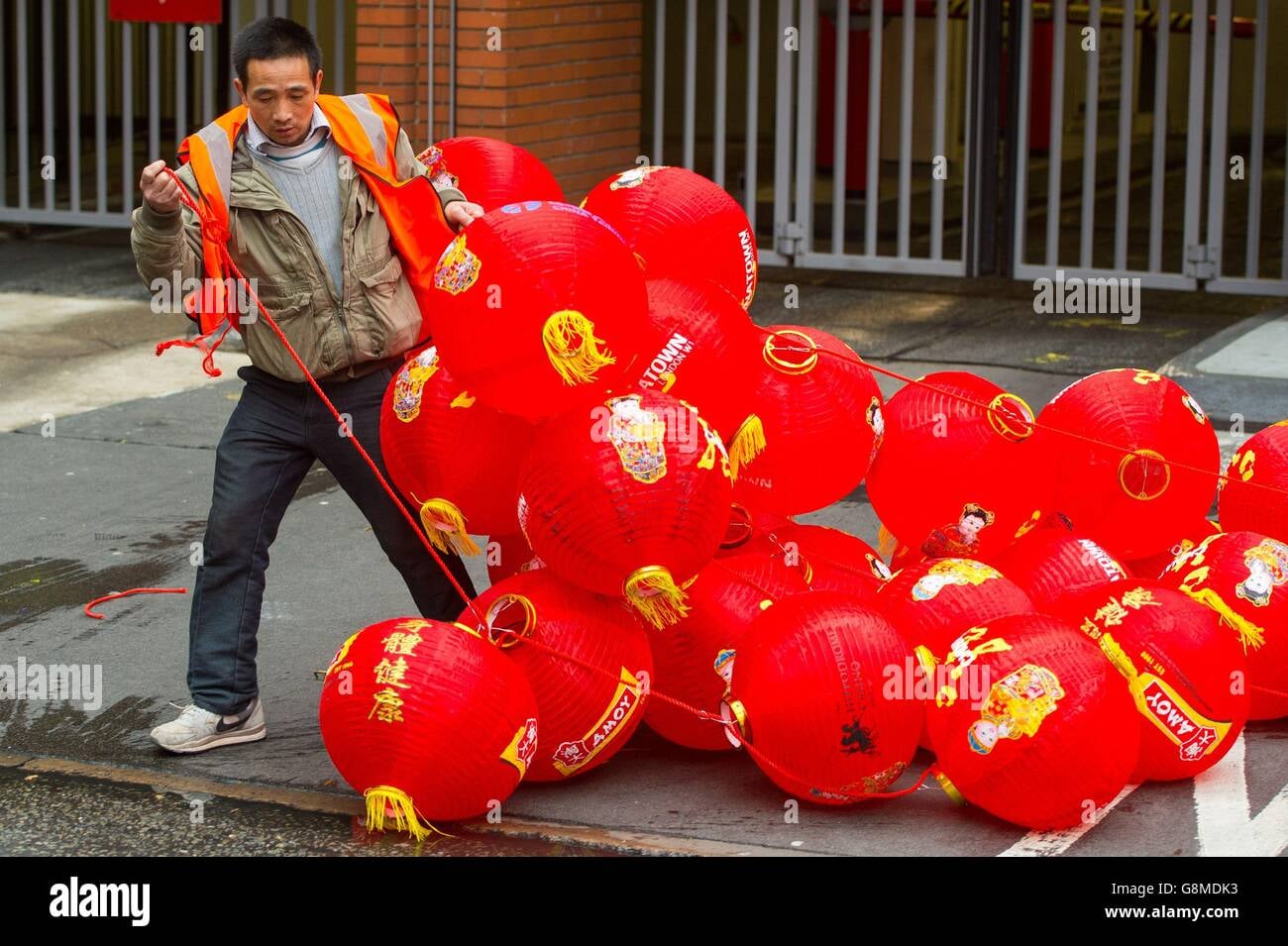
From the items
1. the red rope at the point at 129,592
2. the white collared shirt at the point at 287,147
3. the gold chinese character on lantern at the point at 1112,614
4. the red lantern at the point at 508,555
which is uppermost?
the white collared shirt at the point at 287,147

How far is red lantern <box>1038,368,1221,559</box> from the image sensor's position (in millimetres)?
5430

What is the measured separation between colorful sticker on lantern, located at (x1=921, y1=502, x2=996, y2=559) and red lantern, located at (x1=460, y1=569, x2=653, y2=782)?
1.00 metres

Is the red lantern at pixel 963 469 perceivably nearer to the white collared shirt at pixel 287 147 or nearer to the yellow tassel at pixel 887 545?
the yellow tassel at pixel 887 545

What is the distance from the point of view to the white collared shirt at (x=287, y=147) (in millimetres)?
5086

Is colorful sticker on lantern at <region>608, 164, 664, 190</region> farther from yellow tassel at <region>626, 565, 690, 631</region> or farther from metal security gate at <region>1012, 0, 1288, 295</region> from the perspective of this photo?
metal security gate at <region>1012, 0, 1288, 295</region>

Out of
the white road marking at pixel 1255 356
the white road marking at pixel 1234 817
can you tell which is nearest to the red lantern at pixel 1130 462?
the white road marking at pixel 1234 817

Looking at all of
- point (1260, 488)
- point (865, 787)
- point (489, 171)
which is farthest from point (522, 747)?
point (1260, 488)

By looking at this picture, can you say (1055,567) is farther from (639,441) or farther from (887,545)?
(639,441)

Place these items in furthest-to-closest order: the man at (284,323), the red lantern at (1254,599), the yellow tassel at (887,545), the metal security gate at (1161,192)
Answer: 1. the metal security gate at (1161,192)
2. the yellow tassel at (887,545)
3. the red lantern at (1254,599)
4. the man at (284,323)

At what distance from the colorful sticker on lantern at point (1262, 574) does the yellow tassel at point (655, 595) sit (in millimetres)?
1588

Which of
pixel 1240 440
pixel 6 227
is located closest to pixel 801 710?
pixel 1240 440

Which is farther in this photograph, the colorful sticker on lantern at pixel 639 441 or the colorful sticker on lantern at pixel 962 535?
the colorful sticker on lantern at pixel 962 535

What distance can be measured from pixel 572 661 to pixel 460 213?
1325 millimetres

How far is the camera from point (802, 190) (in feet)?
41.5
